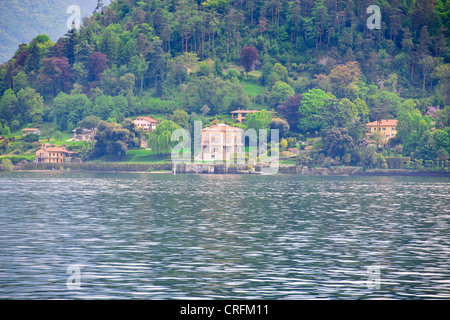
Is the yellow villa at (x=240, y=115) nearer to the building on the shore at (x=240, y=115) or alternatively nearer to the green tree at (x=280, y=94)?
the building on the shore at (x=240, y=115)

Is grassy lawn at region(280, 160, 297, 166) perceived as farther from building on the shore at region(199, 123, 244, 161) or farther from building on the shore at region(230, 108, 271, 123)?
building on the shore at region(230, 108, 271, 123)

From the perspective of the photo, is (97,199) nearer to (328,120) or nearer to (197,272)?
(197,272)

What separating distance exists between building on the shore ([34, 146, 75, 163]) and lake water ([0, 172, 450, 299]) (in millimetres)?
112141

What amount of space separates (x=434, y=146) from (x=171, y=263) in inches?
5094

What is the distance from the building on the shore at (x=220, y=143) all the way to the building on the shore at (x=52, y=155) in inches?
1440

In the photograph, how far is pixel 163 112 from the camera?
196m

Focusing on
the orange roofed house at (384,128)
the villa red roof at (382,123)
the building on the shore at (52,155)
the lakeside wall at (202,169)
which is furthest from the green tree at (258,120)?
the building on the shore at (52,155)

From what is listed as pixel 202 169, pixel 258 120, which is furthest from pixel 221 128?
pixel 202 169

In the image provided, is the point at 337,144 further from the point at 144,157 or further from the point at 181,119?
the point at 144,157

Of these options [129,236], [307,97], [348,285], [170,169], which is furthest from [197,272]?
[307,97]

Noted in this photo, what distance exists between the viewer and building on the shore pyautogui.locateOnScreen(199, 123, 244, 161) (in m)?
160

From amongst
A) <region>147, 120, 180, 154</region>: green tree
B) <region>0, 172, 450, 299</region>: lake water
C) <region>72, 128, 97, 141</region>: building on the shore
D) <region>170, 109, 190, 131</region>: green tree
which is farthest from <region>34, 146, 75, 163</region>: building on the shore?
<region>0, 172, 450, 299</region>: lake water

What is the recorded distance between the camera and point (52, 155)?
163250 millimetres

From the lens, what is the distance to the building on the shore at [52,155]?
163 m
